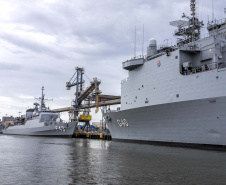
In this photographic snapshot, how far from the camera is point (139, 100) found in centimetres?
2506

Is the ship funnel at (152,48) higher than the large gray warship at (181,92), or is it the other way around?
the ship funnel at (152,48)

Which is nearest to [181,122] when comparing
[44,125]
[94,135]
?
[94,135]

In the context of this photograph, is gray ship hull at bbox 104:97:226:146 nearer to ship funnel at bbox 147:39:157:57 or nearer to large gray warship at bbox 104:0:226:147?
large gray warship at bbox 104:0:226:147

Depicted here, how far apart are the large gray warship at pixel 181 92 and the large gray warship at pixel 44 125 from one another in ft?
65.3

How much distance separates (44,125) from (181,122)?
1437 inches

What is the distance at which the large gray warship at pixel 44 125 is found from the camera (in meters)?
45.8

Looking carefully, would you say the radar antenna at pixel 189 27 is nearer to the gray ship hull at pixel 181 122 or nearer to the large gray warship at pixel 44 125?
the gray ship hull at pixel 181 122

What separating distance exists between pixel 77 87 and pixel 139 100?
110 feet

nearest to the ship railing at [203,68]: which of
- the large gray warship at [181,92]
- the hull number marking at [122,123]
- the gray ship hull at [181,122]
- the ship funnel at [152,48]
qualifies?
the large gray warship at [181,92]

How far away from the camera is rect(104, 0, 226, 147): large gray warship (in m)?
17.4

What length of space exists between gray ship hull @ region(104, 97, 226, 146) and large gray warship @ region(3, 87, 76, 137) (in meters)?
22.9

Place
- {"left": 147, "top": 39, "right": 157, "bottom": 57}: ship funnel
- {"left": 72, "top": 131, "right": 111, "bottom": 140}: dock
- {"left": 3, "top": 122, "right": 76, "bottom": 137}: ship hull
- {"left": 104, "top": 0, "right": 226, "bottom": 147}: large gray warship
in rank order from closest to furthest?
{"left": 104, "top": 0, "right": 226, "bottom": 147}: large gray warship
{"left": 147, "top": 39, "right": 157, "bottom": 57}: ship funnel
{"left": 72, "top": 131, "right": 111, "bottom": 140}: dock
{"left": 3, "top": 122, "right": 76, "bottom": 137}: ship hull

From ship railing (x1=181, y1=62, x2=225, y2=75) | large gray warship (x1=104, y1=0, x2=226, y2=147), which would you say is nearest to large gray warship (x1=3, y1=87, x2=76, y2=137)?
large gray warship (x1=104, y1=0, x2=226, y2=147)

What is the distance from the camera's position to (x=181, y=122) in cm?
1912
